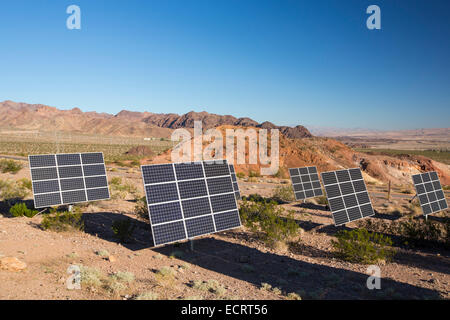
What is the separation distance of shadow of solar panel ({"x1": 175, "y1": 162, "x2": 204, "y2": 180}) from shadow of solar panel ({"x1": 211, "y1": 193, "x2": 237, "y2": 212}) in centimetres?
103

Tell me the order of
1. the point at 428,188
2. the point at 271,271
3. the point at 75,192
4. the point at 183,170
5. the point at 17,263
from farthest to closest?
the point at 428,188 < the point at 75,192 < the point at 183,170 < the point at 271,271 < the point at 17,263

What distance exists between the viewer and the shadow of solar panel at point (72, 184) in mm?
13773

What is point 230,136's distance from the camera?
52.8 m

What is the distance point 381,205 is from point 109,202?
18.1m

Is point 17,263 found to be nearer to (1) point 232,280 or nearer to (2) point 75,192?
(1) point 232,280

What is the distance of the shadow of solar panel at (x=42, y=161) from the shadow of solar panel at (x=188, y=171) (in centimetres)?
688

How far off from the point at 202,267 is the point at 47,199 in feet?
26.5

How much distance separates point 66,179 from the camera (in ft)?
45.9

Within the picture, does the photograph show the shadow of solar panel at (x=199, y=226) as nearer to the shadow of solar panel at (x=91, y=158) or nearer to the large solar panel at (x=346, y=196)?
the large solar panel at (x=346, y=196)

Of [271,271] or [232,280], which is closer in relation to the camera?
[232,280]

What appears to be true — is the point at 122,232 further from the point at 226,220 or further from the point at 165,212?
the point at 226,220

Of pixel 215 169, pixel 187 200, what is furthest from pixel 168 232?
pixel 215 169
